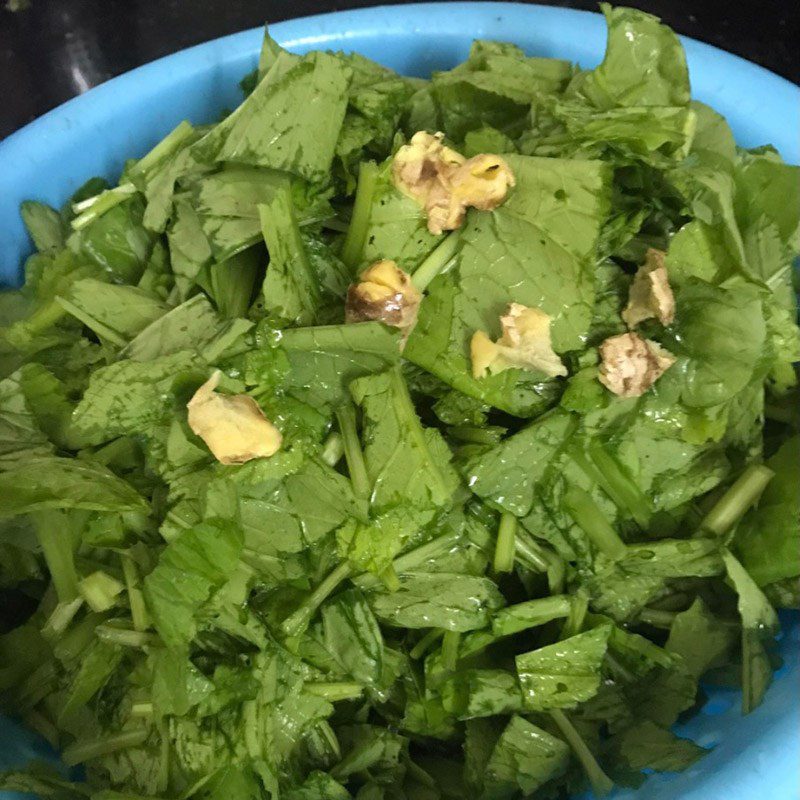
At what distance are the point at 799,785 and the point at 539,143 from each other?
0.71 m

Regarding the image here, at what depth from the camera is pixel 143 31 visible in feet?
5.11

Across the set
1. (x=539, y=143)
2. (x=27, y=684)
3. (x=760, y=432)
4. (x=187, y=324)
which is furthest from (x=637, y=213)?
(x=27, y=684)

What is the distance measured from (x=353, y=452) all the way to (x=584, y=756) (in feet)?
1.38

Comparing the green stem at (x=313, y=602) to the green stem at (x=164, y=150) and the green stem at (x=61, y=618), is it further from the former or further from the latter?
the green stem at (x=164, y=150)

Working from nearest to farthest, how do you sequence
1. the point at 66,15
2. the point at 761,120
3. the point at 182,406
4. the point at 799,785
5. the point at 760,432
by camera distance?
the point at 799,785
the point at 182,406
the point at 760,432
the point at 761,120
the point at 66,15

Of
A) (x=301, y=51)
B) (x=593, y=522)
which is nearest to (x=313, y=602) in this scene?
(x=593, y=522)

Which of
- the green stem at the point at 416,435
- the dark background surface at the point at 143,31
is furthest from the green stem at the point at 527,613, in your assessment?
the dark background surface at the point at 143,31

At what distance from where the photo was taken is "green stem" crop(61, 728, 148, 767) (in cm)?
85

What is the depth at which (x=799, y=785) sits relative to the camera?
0.69 metres

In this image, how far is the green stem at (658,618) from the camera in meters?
0.93

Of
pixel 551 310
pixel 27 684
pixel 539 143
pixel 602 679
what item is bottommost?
pixel 602 679

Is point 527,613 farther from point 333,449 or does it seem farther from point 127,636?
point 127,636

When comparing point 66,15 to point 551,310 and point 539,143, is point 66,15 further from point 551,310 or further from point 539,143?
point 551,310

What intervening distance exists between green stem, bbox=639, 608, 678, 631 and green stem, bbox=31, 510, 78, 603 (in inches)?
26.4
